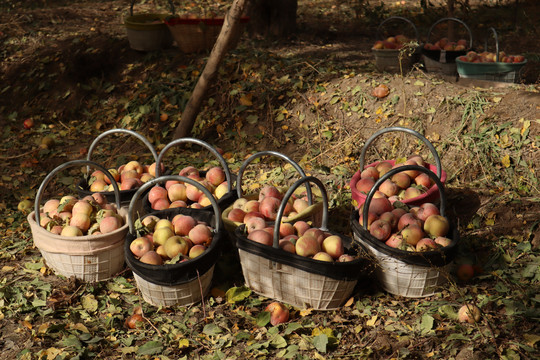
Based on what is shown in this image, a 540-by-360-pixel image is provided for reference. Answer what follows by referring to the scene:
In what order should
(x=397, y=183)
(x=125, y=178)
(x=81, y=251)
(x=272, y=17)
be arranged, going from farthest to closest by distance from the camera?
(x=272, y=17)
(x=125, y=178)
(x=397, y=183)
(x=81, y=251)

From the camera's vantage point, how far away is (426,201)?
4.11 meters

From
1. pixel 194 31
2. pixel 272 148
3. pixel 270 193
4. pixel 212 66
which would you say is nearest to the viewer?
pixel 270 193

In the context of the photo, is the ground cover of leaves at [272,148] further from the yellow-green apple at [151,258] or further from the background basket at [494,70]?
the yellow-green apple at [151,258]

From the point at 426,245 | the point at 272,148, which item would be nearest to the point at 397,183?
the point at 426,245

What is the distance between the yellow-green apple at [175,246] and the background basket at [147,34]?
4477 millimetres

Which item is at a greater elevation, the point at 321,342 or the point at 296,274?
the point at 296,274

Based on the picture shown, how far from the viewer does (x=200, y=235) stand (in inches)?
143

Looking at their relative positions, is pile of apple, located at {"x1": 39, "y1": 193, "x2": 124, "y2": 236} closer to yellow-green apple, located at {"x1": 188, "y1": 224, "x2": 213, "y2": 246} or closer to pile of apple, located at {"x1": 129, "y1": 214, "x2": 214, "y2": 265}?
pile of apple, located at {"x1": 129, "y1": 214, "x2": 214, "y2": 265}

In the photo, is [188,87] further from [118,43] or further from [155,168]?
[155,168]

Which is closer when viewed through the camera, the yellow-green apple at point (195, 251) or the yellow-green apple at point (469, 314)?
the yellow-green apple at point (469, 314)

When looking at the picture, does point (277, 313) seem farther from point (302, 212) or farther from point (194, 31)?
point (194, 31)

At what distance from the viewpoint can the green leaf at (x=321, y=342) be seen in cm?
321

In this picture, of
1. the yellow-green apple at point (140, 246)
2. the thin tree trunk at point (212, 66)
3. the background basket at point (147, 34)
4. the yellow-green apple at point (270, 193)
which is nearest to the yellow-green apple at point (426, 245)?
the yellow-green apple at point (270, 193)

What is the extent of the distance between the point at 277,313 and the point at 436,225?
1157mm
